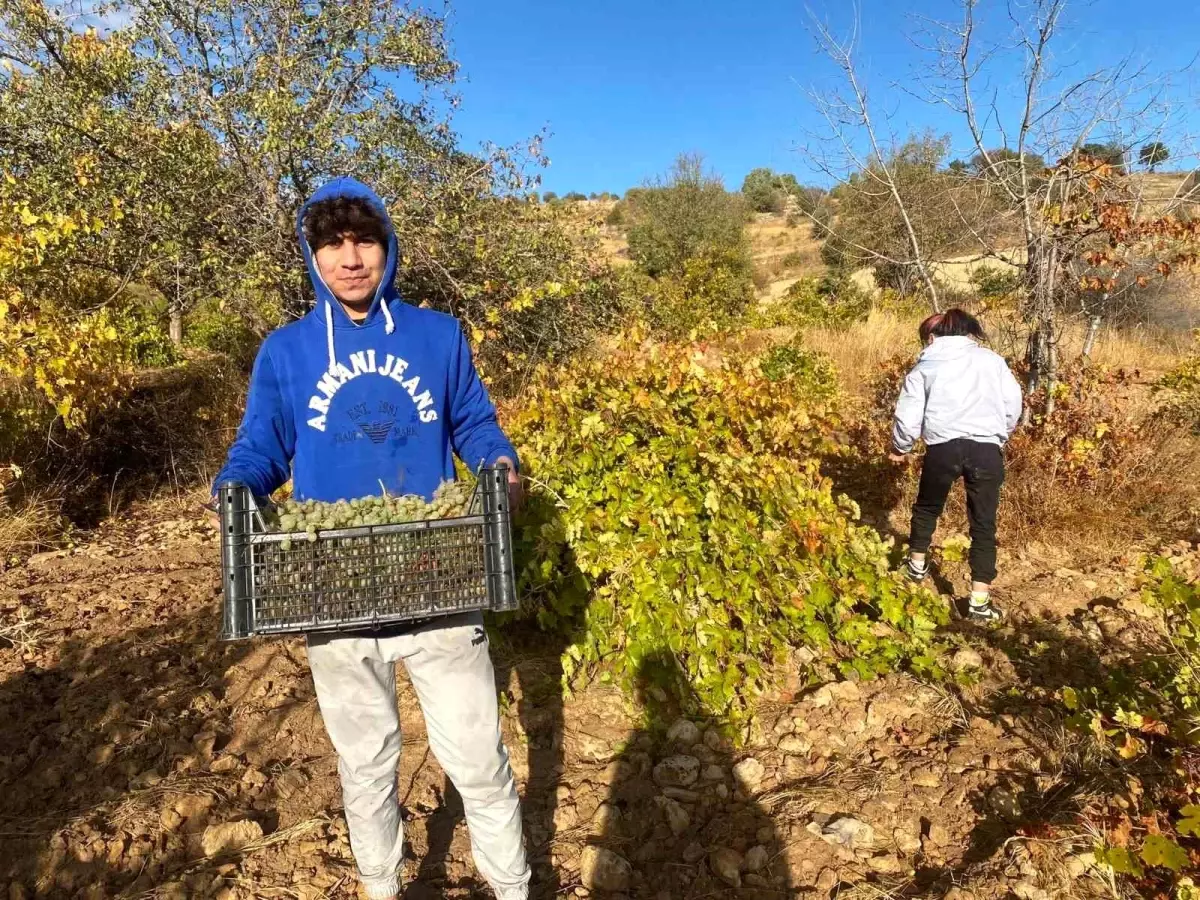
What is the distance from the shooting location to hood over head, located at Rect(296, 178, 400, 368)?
5.43 ft

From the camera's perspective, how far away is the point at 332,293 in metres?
1.70

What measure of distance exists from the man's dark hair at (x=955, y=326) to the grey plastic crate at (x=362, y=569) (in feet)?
9.48

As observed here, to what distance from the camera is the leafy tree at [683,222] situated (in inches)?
784

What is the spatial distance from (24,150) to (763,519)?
5.58m

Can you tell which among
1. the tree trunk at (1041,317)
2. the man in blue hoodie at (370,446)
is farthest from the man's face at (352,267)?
the tree trunk at (1041,317)

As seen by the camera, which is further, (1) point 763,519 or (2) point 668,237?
(2) point 668,237

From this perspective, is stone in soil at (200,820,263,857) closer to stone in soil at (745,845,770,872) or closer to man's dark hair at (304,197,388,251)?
stone in soil at (745,845,770,872)

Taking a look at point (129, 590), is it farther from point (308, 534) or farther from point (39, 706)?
point (308, 534)

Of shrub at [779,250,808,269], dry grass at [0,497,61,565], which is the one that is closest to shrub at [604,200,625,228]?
shrub at [779,250,808,269]

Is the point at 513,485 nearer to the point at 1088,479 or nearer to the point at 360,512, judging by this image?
the point at 360,512

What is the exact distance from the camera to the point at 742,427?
3.22 metres

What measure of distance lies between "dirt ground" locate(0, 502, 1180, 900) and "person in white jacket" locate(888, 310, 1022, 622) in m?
0.46

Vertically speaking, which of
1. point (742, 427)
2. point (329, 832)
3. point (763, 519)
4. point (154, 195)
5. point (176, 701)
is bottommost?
point (329, 832)

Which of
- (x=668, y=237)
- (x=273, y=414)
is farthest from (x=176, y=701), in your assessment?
(x=668, y=237)
